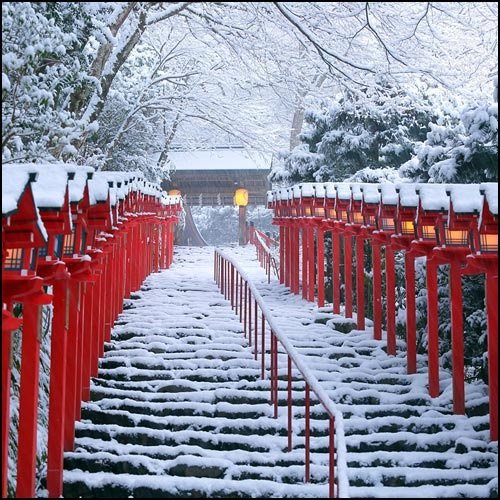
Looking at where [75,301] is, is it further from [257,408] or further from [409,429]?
[409,429]

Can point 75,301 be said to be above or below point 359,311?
above

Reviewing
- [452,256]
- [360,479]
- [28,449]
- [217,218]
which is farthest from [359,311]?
[217,218]

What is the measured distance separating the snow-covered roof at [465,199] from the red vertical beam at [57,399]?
4.57 m

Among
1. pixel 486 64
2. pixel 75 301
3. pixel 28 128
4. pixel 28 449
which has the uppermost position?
pixel 486 64

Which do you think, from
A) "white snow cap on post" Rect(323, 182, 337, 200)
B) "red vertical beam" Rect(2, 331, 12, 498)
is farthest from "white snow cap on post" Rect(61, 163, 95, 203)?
"white snow cap on post" Rect(323, 182, 337, 200)

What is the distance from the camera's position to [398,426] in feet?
30.8

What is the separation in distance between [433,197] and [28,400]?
5760mm

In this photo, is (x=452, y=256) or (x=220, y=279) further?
(x=220, y=279)

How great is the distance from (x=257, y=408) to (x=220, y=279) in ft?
31.3

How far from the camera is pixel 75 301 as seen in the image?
317 inches

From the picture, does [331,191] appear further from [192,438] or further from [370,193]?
[192,438]

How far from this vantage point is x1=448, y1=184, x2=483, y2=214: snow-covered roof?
337 inches

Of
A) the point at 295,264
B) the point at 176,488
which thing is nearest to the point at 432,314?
the point at 176,488

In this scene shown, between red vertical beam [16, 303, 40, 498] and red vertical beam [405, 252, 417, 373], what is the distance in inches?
238
